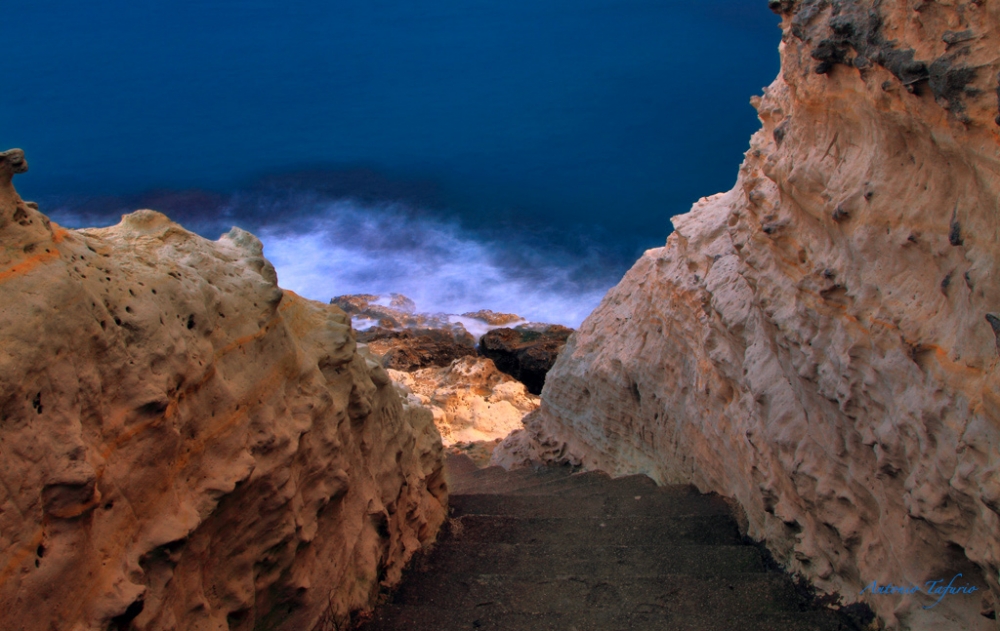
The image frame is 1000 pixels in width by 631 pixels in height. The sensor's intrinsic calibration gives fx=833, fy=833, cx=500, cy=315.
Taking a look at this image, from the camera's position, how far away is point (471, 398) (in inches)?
348

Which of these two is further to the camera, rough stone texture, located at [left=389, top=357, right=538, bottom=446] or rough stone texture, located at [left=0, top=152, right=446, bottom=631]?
rough stone texture, located at [left=389, top=357, right=538, bottom=446]

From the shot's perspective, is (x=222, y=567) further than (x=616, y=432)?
No

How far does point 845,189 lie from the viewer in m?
3.00

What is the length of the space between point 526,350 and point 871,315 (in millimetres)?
6761

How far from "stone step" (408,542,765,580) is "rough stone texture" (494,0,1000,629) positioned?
244 mm

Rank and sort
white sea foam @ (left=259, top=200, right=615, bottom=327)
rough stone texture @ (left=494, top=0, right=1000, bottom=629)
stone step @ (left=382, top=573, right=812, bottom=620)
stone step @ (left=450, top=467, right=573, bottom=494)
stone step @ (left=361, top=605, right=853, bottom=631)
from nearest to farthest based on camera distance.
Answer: rough stone texture @ (left=494, top=0, right=1000, bottom=629), stone step @ (left=361, top=605, right=853, bottom=631), stone step @ (left=382, top=573, right=812, bottom=620), stone step @ (left=450, top=467, right=573, bottom=494), white sea foam @ (left=259, top=200, right=615, bottom=327)

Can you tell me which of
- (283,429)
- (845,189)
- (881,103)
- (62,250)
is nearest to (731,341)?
(845,189)

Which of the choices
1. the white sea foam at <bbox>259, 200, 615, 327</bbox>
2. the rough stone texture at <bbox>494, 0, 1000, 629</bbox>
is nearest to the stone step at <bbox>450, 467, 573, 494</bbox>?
the rough stone texture at <bbox>494, 0, 1000, 629</bbox>

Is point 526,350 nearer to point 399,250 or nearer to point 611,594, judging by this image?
point 399,250

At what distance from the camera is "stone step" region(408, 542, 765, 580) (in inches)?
152

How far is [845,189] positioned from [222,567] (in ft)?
8.11

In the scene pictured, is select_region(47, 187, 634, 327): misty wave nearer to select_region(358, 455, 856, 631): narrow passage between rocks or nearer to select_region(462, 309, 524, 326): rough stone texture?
select_region(462, 309, 524, 326): rough stone texture

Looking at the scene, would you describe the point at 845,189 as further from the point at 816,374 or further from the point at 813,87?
the point at 816,374

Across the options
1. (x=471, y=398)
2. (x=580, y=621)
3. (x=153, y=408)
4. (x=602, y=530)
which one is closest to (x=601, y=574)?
(x=580, y=621)
